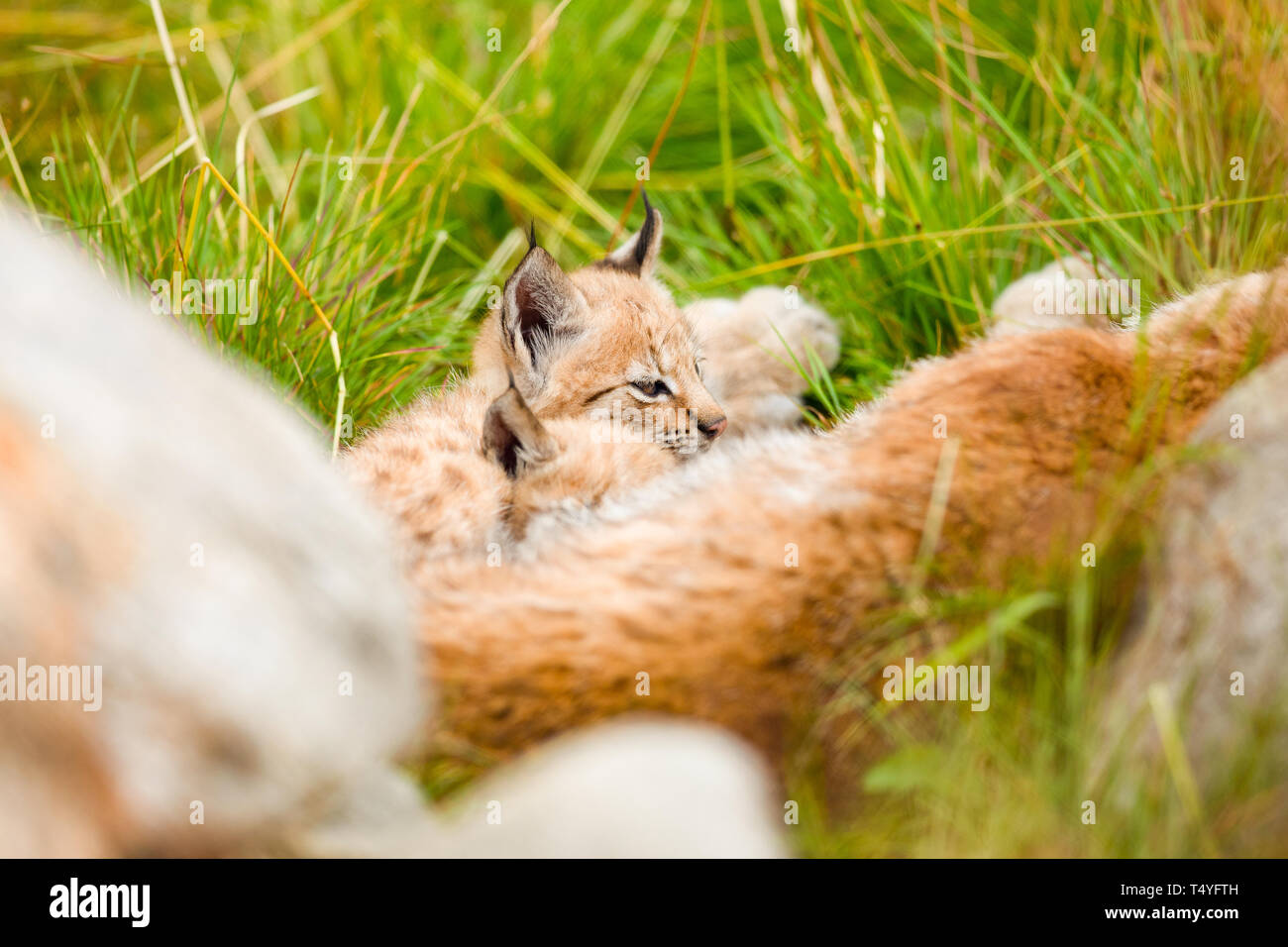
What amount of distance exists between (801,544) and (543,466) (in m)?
0.83

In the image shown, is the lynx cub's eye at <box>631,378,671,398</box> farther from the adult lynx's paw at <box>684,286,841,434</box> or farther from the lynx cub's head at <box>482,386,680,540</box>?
the lynx cub's head at <box>482,386,680,540</box>

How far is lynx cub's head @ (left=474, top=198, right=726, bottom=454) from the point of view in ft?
11.5

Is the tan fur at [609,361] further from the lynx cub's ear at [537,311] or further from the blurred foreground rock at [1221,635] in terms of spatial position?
the blurred foreground rock at [1221,635]

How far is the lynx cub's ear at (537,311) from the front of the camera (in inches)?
137

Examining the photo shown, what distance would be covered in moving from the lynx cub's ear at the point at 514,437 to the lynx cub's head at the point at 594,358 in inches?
26.0

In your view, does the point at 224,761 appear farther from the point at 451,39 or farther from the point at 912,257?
the point at 451,39

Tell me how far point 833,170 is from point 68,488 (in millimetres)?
3205

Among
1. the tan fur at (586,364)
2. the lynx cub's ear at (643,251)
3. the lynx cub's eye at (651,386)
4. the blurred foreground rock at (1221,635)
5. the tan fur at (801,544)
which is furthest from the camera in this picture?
the lynx cub's ear at (643,251)

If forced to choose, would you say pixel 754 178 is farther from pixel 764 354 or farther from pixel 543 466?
pixel 543 466

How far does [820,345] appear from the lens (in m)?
3.89

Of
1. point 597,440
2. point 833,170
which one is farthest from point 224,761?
point 833,170

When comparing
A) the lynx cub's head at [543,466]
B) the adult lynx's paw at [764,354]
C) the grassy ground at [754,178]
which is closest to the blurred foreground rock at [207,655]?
the grassy ground at [754,178]

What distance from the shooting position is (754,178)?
5.05m

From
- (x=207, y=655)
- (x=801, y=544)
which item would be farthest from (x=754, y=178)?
(x=207, y=655)
